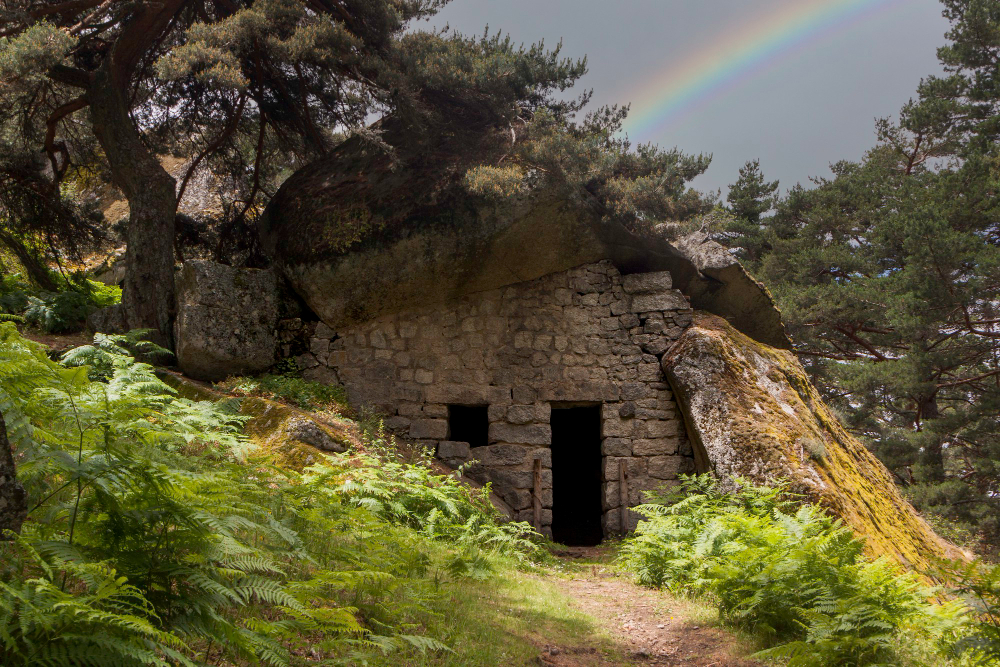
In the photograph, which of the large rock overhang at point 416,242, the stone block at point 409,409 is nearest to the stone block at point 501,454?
the stone block at point 409,409

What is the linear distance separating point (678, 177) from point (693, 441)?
3.67m

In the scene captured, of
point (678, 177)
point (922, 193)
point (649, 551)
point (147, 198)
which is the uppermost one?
point (922, 193)

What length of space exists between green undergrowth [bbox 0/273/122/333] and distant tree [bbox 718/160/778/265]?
15156mm

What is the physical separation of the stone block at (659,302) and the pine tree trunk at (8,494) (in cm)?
753

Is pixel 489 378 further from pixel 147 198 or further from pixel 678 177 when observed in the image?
pixel 147 198

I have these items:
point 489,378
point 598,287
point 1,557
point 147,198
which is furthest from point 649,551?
point 147,198

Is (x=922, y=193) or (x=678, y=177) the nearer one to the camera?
(x=678, y=177)

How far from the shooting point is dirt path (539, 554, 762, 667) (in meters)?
3.84

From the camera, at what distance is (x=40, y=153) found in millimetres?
9828

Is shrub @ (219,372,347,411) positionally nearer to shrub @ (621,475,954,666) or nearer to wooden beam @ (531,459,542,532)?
wooden beam @ (531,459,542,532)

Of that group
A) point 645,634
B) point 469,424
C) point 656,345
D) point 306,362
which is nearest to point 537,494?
point 469,424

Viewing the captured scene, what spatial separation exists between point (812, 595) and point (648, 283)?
5.42 m

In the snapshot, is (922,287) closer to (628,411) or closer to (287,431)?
(628,411)

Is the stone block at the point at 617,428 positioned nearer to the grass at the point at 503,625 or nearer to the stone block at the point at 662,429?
the stone block at the point at 662,429
